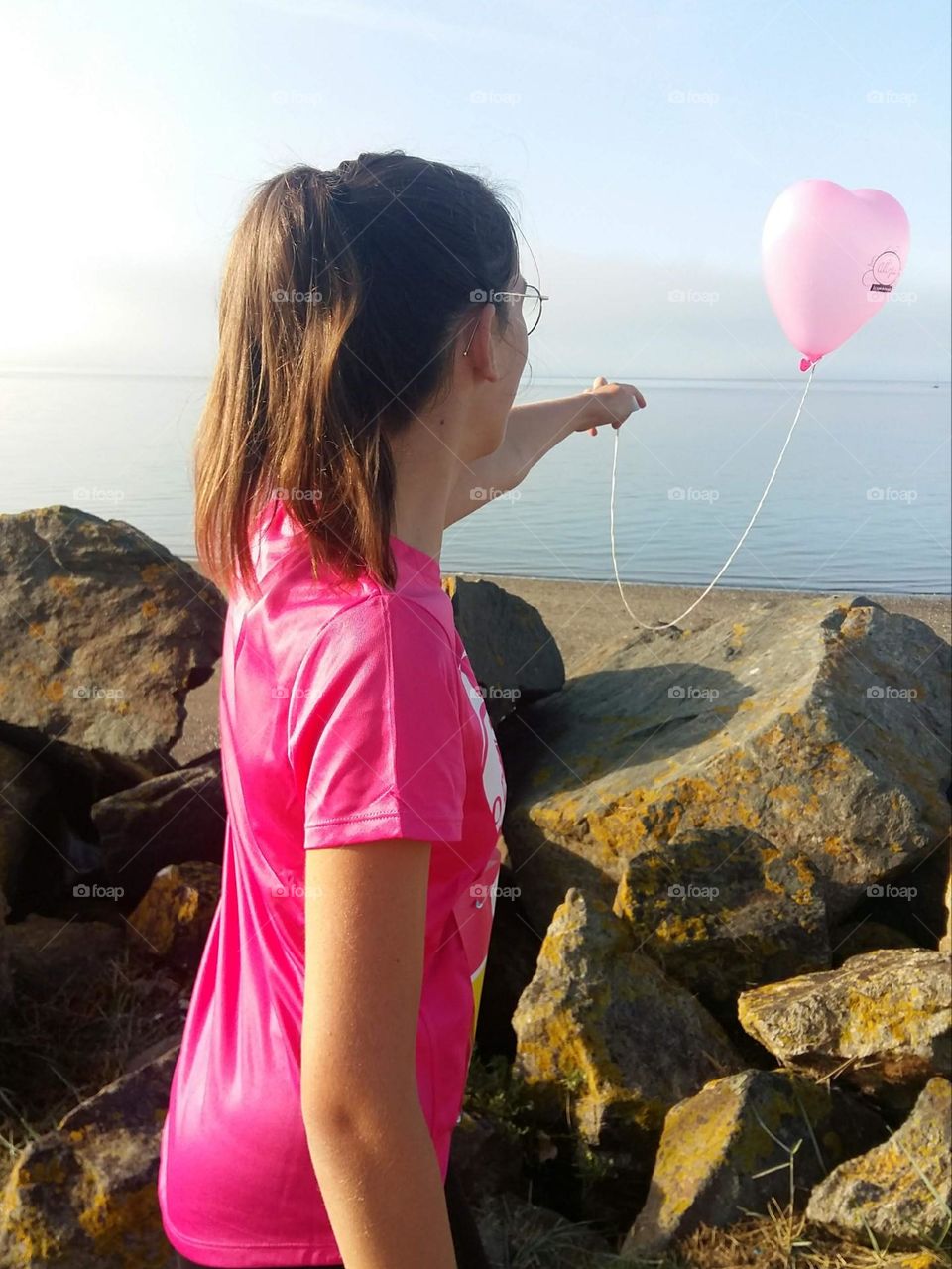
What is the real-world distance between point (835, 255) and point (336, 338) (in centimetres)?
428

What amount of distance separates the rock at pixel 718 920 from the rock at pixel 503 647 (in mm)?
1277

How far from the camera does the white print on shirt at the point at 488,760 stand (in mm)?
1428

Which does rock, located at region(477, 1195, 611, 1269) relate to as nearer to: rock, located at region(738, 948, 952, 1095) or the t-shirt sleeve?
rock, located at region(738, 948, 952, 1095)

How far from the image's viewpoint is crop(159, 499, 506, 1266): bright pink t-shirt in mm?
1189

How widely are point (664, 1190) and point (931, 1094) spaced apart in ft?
2.33

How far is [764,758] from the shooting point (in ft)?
13.3

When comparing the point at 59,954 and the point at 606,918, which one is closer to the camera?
the point at 606,918

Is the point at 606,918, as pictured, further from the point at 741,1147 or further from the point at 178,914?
the point at 178,914

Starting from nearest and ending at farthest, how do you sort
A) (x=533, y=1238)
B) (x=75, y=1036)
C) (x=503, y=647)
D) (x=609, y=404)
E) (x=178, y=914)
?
(x=609, y=404)
(x=533, y=1238)
(x=75, y=1036)
(x=178, y=914)
(x=503, y=647)

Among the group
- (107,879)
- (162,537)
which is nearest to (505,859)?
(107,879)

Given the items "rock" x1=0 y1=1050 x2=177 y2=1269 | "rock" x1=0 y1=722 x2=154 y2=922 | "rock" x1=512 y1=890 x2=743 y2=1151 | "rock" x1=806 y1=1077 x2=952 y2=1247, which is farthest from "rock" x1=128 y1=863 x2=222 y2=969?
"rock" x1=806 y1=1077 x2=952 y2=1247

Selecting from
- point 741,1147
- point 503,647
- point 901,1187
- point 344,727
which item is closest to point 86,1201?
point 741,1147

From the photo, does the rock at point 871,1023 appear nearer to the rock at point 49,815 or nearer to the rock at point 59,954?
the rock at point 59,954

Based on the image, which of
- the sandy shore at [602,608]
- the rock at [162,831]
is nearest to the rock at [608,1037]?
the rock at [162,831]
